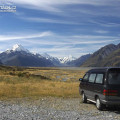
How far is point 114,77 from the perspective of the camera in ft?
39.4

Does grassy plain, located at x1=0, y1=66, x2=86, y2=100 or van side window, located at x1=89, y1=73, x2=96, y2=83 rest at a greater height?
van side window, located at x1=89, y1=73, x2=96, y2=83

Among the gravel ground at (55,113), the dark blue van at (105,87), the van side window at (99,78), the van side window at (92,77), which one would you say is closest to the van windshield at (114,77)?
the dark blue van at (105,87)

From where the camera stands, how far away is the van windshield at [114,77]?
11859 millimetres

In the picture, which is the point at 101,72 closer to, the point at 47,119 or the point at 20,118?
the point at 47,119

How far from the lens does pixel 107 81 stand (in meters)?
11.8

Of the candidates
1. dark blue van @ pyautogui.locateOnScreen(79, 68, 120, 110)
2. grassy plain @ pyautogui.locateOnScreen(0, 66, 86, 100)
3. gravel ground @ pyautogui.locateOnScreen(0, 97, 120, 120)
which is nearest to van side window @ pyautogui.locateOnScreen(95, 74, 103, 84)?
dark blue van @ pyautogui.locateOnScreen(79, 68, 120, 110)

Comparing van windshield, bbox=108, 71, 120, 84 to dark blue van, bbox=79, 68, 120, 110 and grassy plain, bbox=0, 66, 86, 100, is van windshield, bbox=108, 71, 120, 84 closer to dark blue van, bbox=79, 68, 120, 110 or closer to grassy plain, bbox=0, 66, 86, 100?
dark blue van, bbox=79, 68, 120, 110

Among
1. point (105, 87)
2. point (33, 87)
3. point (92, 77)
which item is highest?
point (92, 77)

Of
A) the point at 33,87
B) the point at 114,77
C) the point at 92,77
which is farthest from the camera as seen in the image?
the point at 33,87

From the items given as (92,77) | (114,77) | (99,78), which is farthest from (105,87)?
(92,77)

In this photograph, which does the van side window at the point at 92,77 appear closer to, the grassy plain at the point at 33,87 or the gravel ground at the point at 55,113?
the gravel ground at the point at 55,113

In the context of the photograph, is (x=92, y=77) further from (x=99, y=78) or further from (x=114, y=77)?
(x=114, y=77)

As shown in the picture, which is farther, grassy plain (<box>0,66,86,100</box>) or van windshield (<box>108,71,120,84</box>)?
grassy plain (<box>0,66,86,100</box>)

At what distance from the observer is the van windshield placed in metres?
11.9
